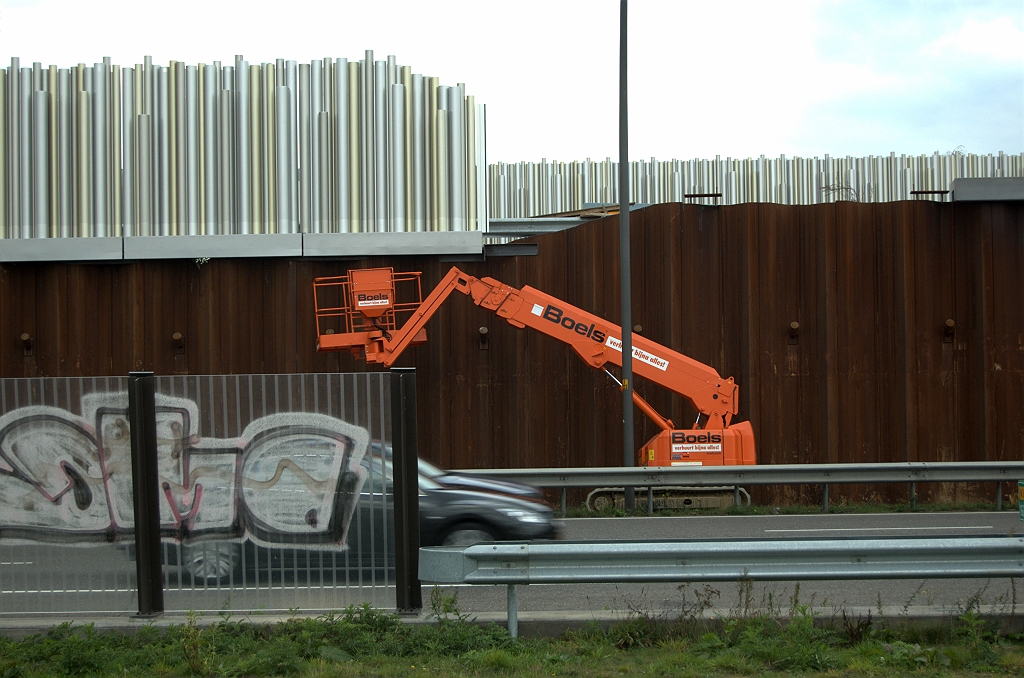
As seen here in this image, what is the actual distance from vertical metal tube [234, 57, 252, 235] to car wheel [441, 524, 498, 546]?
10952mm

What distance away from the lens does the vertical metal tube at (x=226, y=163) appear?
1816cm

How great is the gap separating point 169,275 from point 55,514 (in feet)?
36.4

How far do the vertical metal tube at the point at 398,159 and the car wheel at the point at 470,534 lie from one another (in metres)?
10.3

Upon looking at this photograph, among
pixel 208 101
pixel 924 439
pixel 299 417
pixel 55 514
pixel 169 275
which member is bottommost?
pixel 924 439

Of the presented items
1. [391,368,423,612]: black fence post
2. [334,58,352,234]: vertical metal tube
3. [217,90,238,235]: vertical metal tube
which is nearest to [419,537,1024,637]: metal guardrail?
[391,368,423,612]: black fence post

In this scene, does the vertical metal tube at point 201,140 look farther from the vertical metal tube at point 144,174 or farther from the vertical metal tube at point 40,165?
the vertical metal tube at point 40,165

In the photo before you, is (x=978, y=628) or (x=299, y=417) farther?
(x=299, y=417)

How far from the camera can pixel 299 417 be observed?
7.00 m

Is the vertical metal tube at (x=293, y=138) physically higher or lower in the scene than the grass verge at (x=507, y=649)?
higher

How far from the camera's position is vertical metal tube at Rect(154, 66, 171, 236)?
18.1 metres

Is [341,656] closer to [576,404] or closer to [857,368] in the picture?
[576,404]

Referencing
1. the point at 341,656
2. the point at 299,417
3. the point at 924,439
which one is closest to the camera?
the point at 341,656

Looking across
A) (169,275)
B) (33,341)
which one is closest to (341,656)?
(169,275)

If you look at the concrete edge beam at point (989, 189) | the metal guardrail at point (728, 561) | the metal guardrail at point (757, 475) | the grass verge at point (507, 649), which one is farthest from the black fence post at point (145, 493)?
the concrete edge beam at point (989, 189)
